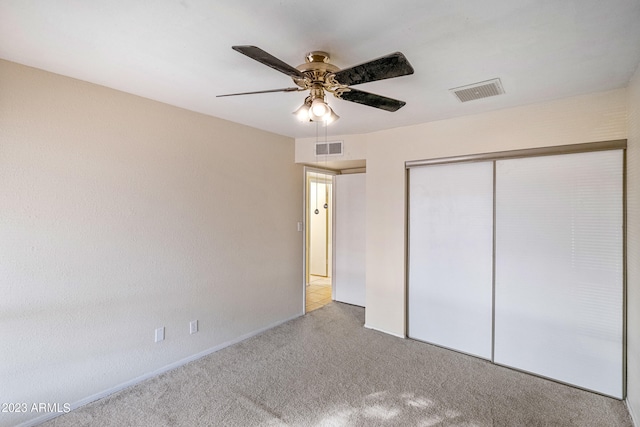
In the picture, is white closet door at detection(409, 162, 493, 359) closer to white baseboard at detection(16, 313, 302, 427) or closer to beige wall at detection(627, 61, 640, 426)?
beige wall at detection(627, 61, 640, 426)

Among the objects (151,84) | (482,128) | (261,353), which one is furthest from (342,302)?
(151,84)

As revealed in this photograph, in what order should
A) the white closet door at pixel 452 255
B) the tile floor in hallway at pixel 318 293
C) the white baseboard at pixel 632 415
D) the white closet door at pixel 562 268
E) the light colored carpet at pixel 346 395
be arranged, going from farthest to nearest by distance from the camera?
the tile floor in hallway at pixel 318 293, the white closet door at pixel 452 255, the white closet door at pixel 562 268, the light colored carpet at pixel 346 395, the white baseboard at pixel 632 415

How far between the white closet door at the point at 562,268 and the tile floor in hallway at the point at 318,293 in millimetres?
2497

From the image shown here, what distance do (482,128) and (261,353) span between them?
3129 millimetres

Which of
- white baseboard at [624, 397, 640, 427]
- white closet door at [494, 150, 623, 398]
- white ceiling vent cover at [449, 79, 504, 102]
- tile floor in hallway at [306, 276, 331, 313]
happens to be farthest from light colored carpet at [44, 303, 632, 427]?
white ceiling vent cover at [449, 79, 504, 102]

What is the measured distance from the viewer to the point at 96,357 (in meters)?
2.32

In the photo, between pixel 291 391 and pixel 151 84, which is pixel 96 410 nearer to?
pixel 291 391

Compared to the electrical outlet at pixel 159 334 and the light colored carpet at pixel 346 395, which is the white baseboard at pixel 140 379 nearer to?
the light colored carpet at pixel 346 395

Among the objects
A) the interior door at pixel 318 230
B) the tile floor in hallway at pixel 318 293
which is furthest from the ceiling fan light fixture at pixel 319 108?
the interior door at pixel 318 230

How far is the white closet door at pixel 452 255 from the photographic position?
2.94 meters

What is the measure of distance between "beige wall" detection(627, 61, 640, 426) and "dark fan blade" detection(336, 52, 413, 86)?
176 centimetres

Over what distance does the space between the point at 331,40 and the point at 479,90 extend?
1.37 meters

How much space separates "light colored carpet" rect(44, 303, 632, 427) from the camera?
2.10m

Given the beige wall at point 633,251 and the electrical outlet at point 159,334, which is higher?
the beige wall at point 633,251
